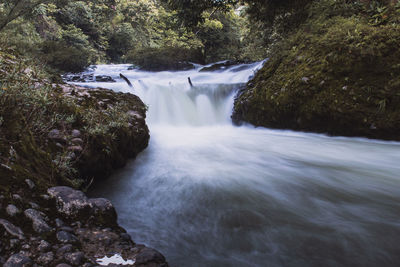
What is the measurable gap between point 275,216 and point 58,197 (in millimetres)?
2326

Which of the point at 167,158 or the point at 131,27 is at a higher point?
the point at 131,27

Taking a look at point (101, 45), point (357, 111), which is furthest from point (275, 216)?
point (101, 45)

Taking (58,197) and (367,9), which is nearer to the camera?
(58,197)

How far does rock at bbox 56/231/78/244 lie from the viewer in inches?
56.1

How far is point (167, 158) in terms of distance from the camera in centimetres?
507

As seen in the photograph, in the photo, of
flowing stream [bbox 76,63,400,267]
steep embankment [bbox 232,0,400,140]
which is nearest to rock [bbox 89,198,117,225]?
flowing stream [bbox 76,63,400,267]

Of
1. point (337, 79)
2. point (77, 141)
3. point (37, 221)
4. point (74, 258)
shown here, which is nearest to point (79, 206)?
point (37, 221)

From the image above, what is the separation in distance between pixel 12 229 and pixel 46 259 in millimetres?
292

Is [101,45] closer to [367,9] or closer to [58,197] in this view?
[367,9]

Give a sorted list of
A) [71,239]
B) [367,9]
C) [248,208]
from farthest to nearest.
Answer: [367,9], [248,208], [71,239]

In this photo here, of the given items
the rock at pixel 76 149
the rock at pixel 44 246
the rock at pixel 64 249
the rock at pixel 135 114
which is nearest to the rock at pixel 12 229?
the rock at pixel 44 246

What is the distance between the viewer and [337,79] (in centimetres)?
542

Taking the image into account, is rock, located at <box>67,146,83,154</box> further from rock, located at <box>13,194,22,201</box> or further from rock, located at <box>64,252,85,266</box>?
rock, located at <box>64,252,85,266</box>

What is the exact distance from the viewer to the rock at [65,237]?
56.1 inches
